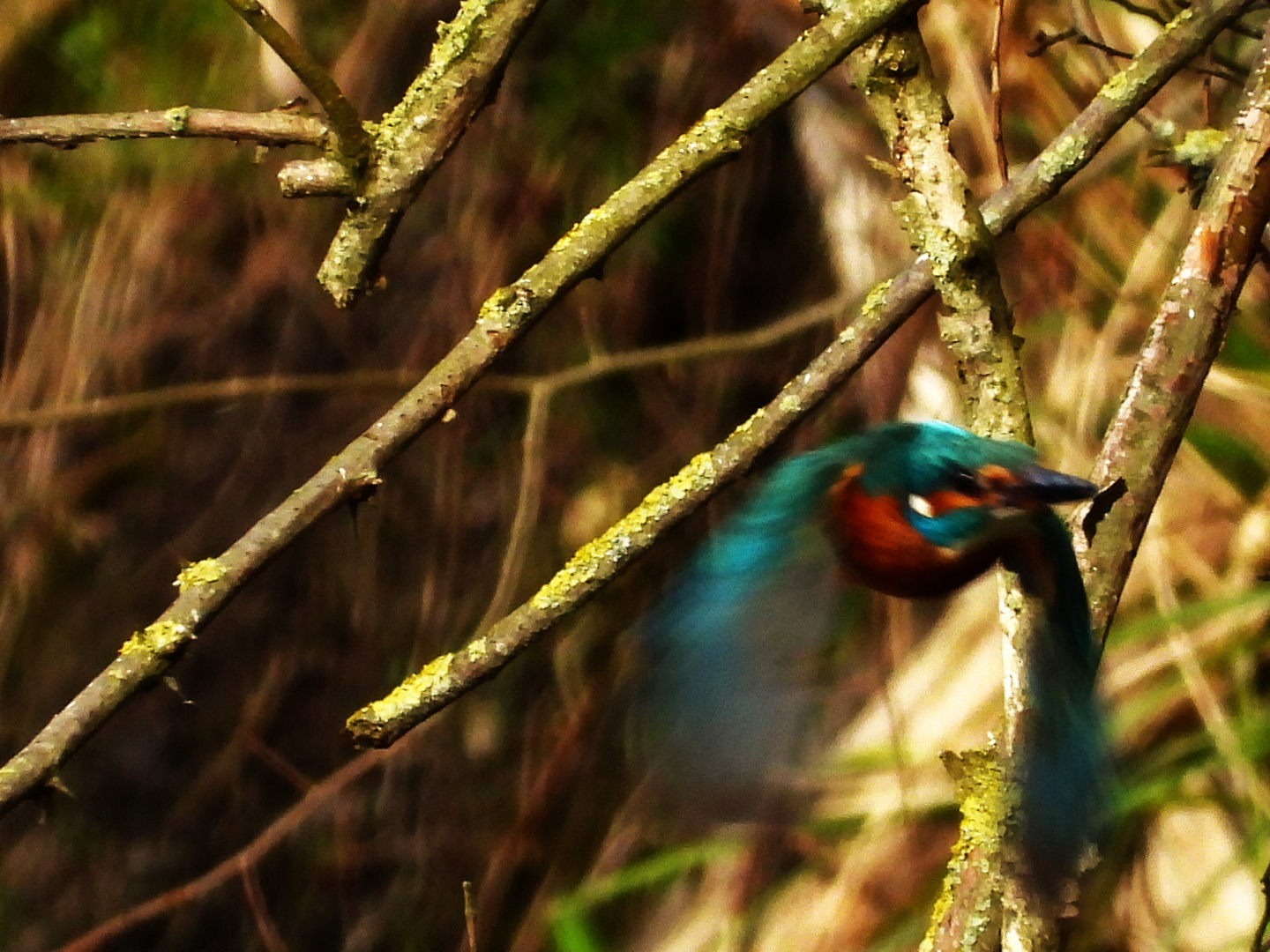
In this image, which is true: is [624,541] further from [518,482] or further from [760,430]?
[518,482]

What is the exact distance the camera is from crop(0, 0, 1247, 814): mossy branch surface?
637 mm

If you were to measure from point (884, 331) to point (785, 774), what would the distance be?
314mm

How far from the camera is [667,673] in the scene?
0.60 m

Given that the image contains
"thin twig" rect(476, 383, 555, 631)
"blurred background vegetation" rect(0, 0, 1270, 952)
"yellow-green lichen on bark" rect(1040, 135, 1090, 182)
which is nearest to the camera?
"yellow-green lichen on bark" rect(1040, 135, 1090, 182)

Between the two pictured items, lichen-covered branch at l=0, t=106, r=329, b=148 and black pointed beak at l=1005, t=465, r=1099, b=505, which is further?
lichen-covered branch at l=0, t=106, r=329, b=148

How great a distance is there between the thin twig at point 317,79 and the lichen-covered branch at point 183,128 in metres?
0.02

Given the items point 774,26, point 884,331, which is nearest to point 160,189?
point 774,26

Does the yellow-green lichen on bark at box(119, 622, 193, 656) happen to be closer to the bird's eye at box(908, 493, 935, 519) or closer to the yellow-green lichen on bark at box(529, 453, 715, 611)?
the yellow-green lichen on bark at box(529, 453, 715, 611)

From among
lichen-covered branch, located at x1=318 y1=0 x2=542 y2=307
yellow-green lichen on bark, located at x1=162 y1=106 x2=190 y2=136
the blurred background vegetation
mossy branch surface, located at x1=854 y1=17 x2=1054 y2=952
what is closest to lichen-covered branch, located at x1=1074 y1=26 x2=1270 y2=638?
mossy branch surface, located at x1=854 y1=17 x2=1054 y2=952

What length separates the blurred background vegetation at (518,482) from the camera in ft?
5.08

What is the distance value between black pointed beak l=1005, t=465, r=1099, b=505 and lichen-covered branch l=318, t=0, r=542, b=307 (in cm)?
40

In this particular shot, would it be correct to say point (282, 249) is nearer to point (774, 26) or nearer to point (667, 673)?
point (774, 26)

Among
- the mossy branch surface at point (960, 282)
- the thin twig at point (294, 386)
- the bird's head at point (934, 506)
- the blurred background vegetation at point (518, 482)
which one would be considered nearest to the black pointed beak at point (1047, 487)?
the bird's head at point (934, 506)

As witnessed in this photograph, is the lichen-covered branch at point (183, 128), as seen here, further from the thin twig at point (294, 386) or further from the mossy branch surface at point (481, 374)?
the thin twig at point (294, 386)
